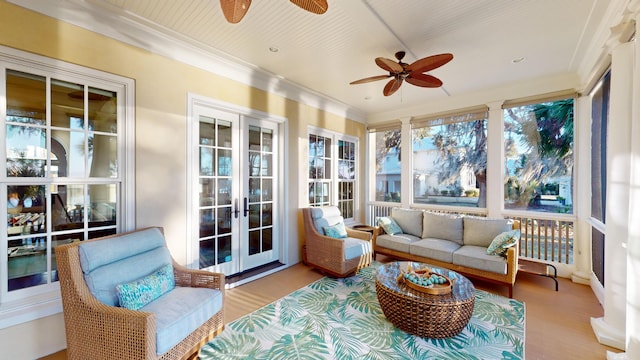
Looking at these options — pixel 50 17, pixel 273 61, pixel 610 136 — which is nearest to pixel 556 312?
pixel 610 136

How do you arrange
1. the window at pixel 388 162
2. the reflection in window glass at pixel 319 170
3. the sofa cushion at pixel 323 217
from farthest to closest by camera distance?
the window at pixel 388 162, the reflection in window glass at pixel 319 170, the sofa cushion at pixel 323 217

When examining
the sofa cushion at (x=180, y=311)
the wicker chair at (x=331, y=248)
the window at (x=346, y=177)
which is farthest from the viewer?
the window at (x=346, y=177)

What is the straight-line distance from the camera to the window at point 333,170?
4.72 metres

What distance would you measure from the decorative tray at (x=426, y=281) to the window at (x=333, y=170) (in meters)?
2.40

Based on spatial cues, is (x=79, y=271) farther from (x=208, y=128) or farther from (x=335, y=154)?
(x=335, y=154)

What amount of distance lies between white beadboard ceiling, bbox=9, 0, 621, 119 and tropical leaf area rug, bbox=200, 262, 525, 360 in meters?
2.94

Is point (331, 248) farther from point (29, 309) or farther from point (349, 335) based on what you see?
point (29, 309)

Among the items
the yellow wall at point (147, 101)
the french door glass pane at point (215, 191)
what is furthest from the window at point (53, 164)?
the french door glass pane at point (215, 191)

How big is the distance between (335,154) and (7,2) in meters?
4.27

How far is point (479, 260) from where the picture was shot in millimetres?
3225

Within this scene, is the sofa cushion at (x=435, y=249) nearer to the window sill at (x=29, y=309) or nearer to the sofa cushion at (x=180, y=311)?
the sofa cushion at (x=180, y=311)

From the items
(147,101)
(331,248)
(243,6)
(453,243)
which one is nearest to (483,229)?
(453,243)

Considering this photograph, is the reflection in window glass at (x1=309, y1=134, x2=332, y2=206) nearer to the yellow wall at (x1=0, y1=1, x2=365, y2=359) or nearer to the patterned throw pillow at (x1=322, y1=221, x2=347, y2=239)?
the patterned throw pillow at (x1=322, y1=221, x2=347, y2=239)

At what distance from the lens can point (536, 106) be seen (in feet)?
13.0
